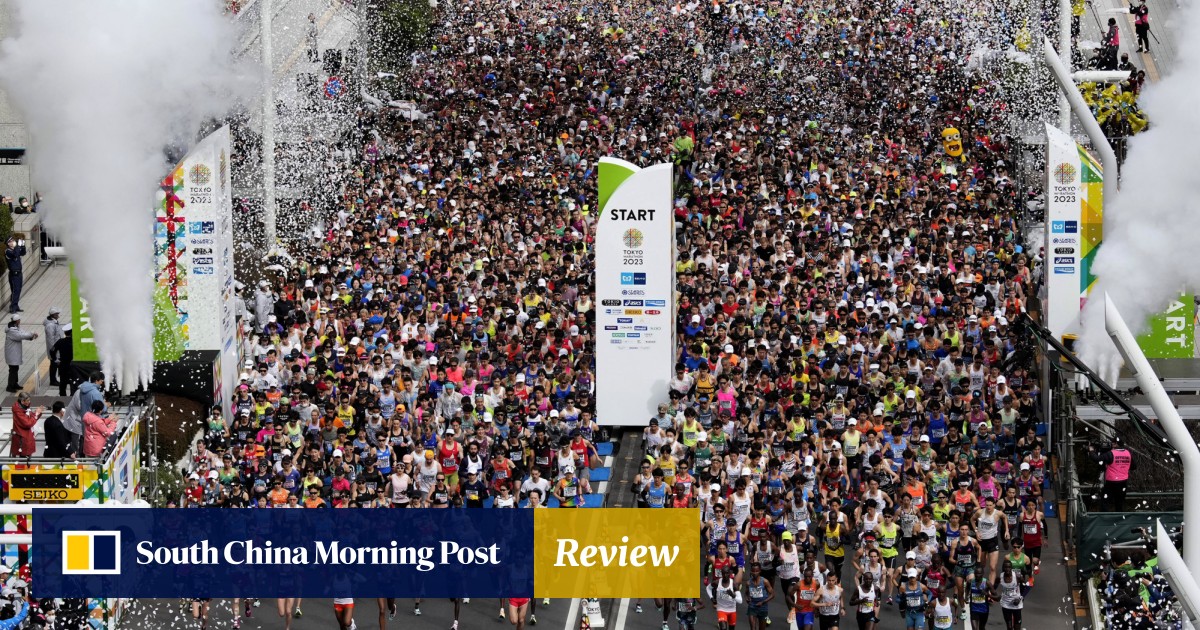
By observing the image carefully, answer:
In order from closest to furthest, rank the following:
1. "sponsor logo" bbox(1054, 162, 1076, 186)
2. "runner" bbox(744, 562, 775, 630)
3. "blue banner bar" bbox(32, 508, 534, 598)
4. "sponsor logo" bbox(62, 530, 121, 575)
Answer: "sponsor logo" bbox(62, 530, 121, 575)
"blue banner bar" bbox(32, 508, 534, 598)
"runner" bbox(744, 562, 775, 630)
"sponsor logo" bbox(1054, 162, 1076, 186)

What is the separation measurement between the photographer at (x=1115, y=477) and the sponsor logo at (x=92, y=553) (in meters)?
12.2

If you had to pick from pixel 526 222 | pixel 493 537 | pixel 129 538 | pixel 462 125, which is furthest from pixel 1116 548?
pixel 462 125

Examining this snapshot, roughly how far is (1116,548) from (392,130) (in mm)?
22474

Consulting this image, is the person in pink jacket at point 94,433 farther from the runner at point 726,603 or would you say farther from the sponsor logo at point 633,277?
the sponsor logo at point 633,277

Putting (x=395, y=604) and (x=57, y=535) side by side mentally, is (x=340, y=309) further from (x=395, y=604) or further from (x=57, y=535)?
(x=57, y=535)

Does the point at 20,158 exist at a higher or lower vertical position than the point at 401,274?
higher

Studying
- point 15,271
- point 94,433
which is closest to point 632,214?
point 94,433

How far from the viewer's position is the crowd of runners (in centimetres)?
2462

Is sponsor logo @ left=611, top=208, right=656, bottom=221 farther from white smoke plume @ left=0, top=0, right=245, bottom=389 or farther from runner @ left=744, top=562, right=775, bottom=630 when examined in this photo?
runner @ left=744, top=562, right=775, bottom=630

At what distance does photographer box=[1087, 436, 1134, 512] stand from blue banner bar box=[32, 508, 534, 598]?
766 centimetres

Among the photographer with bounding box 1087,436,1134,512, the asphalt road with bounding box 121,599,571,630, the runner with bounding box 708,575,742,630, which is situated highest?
the photographer with bounding box 1087,436,1134,512

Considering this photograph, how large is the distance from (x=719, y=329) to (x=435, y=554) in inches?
363

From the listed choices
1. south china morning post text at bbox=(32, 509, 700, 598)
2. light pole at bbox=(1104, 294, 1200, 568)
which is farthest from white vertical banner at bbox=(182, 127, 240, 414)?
light pole at bbox=(1104, 294, 1200, 568)

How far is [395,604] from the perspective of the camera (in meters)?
24.6
